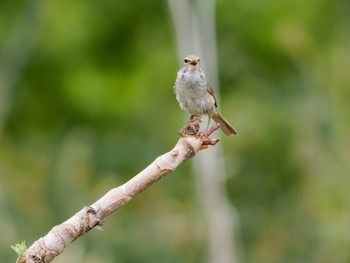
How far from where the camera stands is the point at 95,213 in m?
2.65

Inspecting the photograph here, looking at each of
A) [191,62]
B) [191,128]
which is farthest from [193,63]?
[191,128]

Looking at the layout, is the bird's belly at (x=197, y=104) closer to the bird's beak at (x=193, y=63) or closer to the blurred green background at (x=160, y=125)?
the bird's beak at (x=193, y=63)

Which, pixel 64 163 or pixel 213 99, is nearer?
pixel 213 99

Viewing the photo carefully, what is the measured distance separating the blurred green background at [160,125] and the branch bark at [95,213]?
449 centimetres

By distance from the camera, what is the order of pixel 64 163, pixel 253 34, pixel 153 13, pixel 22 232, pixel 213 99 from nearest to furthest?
pixel 213 99
pixel 22 232
pixel 64 163
pixel 253 34
pixel 153 13

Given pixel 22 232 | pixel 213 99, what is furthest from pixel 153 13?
pixel 213 99

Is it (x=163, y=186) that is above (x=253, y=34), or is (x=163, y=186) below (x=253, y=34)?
below

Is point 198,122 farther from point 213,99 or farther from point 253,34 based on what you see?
point 253,34

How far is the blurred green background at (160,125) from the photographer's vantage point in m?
9.20

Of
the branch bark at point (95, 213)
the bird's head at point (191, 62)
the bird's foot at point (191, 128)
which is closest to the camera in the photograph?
the branch bark at point (95, 213)

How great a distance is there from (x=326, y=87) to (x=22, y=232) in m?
3.54

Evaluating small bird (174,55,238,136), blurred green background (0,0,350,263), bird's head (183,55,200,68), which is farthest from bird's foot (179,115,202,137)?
blurred green background (0,0,350,263)

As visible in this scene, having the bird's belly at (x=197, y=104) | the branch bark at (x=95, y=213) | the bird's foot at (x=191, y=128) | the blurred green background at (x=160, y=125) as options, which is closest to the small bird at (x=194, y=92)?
the bird's belly at (x=197, y=104)

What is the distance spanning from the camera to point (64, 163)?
9.38m
